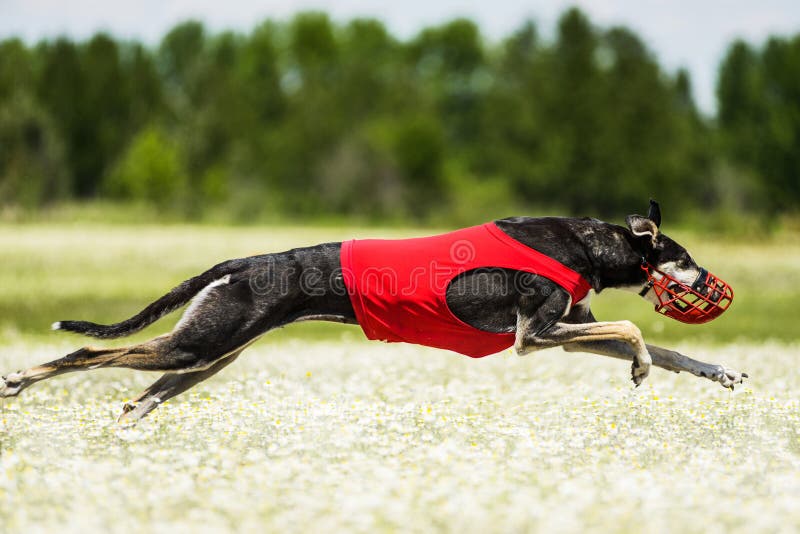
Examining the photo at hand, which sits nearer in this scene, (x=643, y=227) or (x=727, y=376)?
(x=643, y=227)

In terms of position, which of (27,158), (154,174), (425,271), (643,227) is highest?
(27,158)

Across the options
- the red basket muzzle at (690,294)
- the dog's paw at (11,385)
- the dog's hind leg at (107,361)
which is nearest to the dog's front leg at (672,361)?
the red basket muzzle at (690,294)

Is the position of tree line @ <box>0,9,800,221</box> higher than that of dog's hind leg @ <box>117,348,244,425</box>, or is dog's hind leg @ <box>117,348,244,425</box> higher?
tree line @ <box>0,9,800,221</box>

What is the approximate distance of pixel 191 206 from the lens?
57562 millimetres

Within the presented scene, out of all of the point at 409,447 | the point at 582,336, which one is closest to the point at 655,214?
the point at 582,336

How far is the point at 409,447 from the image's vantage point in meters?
7.39

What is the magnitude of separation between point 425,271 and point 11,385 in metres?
3.46

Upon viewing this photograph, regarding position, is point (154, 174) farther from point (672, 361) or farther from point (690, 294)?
point (690, 294)

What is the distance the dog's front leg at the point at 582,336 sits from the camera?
7.70 meters

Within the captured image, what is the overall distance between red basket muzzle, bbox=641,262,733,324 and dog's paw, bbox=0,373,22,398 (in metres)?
5.22

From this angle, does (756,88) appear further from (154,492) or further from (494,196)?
(154,492)

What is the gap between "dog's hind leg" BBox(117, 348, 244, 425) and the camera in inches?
321

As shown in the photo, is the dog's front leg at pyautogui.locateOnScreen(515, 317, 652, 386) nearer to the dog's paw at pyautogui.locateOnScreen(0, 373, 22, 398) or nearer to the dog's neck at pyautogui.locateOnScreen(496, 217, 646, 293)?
the dog's neck at pyautogui.locateOnScreen(496, 217, 646, 293)

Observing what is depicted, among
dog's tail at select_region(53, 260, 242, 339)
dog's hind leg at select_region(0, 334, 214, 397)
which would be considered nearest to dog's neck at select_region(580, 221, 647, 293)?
dog's tail at select_region(53, 260, 242, 339)
